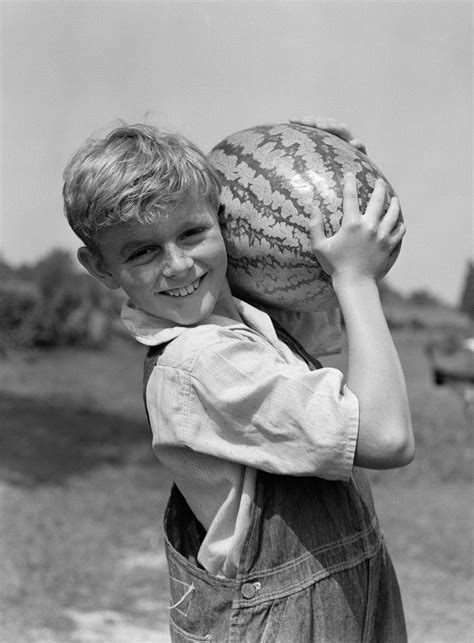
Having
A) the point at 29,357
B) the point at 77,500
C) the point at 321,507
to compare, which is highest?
the point at 321,507

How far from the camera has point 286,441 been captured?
1911mm

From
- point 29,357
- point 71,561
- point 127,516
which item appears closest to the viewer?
point 71,561

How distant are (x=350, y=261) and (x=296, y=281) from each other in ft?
0.63

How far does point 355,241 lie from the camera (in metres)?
2.01

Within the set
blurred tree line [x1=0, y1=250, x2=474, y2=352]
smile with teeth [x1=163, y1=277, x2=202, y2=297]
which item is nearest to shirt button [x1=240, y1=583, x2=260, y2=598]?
smile with teeth [x1=163, y1=277, x2=202, y2=297]

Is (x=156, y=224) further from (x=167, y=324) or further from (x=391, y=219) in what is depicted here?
(x=391, y=219)

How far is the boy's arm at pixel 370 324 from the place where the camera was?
1.89 m

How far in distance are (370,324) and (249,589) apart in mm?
660

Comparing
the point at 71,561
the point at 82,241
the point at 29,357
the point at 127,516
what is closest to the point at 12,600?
the point at 71,561

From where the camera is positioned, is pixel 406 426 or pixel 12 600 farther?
pixel 12 600

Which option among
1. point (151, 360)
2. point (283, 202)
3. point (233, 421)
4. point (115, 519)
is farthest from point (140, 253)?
point (115, 519)

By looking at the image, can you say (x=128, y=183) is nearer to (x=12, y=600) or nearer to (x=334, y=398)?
(x=334, y=398)

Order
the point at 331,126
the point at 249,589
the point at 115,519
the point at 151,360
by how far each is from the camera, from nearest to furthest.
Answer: the point at 249,589 < the point at 151,360 < the point at 331,126 < the point at 115,519

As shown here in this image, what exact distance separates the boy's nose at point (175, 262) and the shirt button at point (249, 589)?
73 cm
